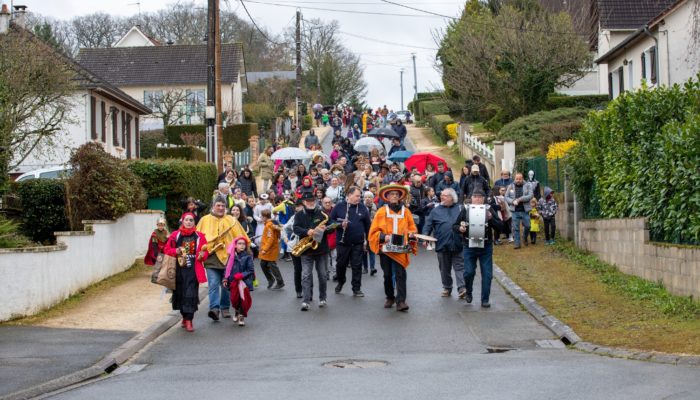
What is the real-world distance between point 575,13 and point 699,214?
Answer: 44.3 metres

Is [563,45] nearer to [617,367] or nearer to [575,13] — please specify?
[575,13]

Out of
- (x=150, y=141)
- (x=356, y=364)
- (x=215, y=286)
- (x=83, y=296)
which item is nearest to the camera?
(x=356, y=364)

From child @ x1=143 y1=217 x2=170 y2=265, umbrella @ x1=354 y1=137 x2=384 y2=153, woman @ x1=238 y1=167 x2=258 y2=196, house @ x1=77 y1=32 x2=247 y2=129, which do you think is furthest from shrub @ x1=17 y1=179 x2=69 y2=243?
house @ x1=77 y1=32 x2=247 y2=129

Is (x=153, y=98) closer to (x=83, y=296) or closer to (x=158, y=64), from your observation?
(x=158, y=64)

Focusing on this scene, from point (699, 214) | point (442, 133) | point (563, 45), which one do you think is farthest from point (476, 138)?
point (699, 214)

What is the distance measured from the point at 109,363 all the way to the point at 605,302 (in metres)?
7.92

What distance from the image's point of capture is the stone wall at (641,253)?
15.2 m

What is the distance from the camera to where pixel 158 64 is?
6969 centimetres

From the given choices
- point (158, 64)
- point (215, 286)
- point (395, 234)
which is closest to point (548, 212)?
point (395, 234)

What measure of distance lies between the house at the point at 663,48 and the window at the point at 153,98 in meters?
32.7

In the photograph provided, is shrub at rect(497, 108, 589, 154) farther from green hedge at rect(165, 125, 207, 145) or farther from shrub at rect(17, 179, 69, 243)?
green hedge at rect(165, 125, 207, 145)

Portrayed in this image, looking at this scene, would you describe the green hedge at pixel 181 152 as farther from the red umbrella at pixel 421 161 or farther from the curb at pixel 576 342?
the curb at pixel 576 342

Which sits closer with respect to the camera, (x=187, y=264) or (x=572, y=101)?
(x=187, y=264)

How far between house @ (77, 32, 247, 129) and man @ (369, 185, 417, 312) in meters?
48.3
